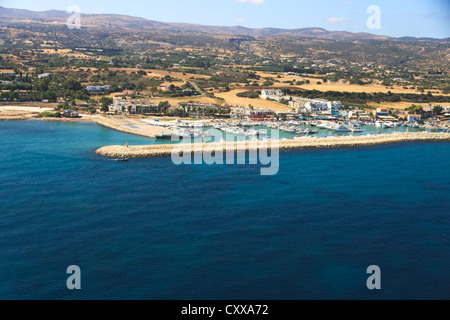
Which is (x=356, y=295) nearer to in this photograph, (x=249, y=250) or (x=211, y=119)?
(x=249, y=250)

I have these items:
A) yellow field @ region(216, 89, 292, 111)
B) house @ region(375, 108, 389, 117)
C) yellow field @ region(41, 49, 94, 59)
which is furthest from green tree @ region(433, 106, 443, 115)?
yellow field @ region(41, 49, 94, 59)

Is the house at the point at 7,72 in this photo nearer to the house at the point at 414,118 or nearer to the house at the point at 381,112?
the house at the point at 381,112

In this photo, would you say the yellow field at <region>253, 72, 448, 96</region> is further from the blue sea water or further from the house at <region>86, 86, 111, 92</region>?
the blue sea water

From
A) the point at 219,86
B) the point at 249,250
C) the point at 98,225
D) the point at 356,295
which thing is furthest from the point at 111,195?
the point at 219,86

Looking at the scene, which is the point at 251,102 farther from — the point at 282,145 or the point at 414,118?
the point at 282,145

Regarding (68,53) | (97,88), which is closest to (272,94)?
(97,88)

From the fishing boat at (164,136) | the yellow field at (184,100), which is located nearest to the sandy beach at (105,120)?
the fishing boat at (164,136)
